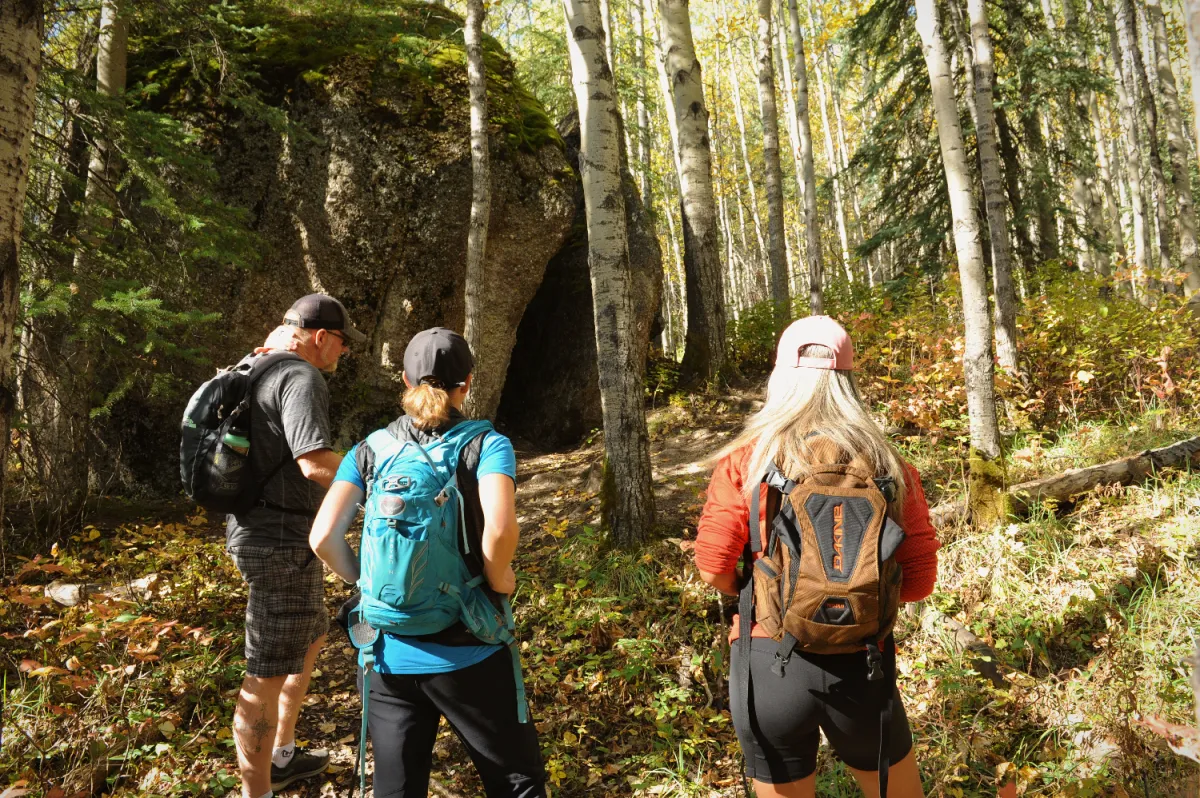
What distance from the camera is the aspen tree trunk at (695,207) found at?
328 inches

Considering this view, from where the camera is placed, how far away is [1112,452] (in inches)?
213

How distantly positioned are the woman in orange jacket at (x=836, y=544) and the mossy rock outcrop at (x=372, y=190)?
573 cm

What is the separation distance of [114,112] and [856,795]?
6815 millimetres

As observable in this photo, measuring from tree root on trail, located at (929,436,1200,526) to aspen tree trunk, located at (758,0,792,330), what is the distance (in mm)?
4848

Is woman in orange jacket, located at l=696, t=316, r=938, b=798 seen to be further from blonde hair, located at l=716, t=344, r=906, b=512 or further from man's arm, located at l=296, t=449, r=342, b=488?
man's arm, located at l=296, t=449, r=342, b=488

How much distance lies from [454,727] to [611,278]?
351 cm

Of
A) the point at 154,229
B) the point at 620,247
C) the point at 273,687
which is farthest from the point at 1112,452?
the point at 154,229

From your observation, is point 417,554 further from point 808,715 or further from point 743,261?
point 743,261

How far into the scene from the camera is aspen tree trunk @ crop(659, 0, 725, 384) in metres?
8.34

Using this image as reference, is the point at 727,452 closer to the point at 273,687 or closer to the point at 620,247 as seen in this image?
the point at 273,687

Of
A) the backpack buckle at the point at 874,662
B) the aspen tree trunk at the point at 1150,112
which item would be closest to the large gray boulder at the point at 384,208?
the backpack buckle at the point at 874,662

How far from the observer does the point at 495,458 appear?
6.95ft

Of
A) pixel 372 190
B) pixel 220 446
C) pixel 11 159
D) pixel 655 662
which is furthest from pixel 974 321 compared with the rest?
pixel 372 190

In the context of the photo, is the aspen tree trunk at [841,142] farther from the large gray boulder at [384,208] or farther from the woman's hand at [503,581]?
the woman's hand at [503,581]
